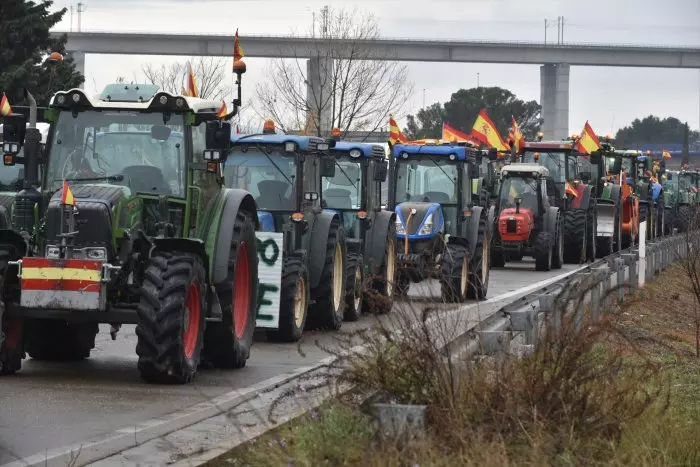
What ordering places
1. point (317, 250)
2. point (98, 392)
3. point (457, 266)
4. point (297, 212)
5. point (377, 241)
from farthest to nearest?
point (457, 266) → point (377, 241) → point (317, 250) → point (297, 212) → point (98, 392)

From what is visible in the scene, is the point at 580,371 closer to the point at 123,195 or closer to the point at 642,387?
the point at 642,387

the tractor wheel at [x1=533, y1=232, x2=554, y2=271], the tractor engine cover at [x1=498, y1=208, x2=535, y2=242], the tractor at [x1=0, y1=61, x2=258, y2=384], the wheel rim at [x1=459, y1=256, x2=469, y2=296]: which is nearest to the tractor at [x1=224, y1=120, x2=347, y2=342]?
the tractor at [x1=0, y1=61, x2=258, y2=384]

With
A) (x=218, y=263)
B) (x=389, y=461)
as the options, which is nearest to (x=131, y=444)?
(x=389, y=461)

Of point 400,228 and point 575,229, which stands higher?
point 400,228

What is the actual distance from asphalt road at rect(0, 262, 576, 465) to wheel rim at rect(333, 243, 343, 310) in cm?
211

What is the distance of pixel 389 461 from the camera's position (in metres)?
7.34

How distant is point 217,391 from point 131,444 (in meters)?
2.88

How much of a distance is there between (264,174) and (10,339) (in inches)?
218

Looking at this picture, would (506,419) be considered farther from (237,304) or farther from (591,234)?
(591,234)

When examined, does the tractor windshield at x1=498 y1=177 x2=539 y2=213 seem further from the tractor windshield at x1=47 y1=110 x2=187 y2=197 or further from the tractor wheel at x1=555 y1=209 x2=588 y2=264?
the tractor windshield at x1=47 y1=110 x2=187 y2=197

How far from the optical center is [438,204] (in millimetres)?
25078

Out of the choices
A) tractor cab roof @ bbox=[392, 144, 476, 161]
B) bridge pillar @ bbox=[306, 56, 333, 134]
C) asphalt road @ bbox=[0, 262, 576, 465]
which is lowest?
asphalt road @ bbox=[0, 262, 576, 465]

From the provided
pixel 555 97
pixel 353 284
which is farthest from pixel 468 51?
pixel 353 284

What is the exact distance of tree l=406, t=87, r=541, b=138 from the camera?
9800 cm
